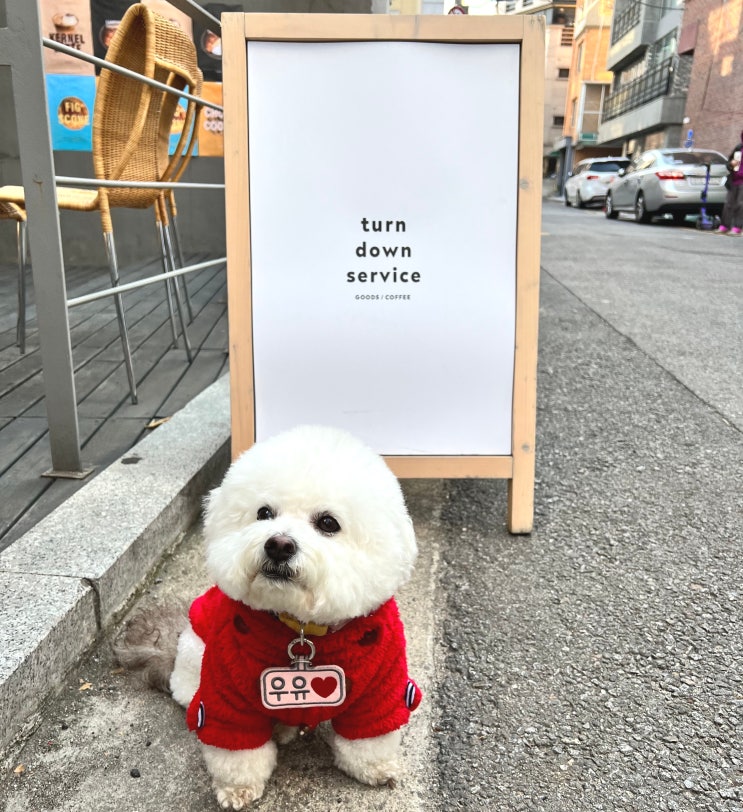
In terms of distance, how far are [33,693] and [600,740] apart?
1.32 metres

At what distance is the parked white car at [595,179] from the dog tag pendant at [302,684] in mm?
25419

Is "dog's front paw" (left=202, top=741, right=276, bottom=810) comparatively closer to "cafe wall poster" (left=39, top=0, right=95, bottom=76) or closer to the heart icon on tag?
the heart icon on tag

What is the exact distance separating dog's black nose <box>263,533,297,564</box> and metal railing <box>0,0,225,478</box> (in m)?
1.48

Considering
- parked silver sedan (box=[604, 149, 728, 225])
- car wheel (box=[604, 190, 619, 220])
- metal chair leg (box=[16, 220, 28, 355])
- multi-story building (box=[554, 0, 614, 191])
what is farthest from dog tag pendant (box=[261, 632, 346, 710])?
multi-story building (box=[554, 0, 614, 191])

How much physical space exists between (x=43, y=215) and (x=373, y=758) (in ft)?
6.43

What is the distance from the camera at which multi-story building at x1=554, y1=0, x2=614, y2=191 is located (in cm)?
4850

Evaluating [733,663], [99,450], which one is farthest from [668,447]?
[99,450]

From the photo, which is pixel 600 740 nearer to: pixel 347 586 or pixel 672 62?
pixel 347 586

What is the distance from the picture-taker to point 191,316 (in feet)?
17.7

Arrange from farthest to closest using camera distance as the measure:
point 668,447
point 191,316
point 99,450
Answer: point 191,316, point 668,447, point 99,450

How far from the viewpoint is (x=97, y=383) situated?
388 centimetres

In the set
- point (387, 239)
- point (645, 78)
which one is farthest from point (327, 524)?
point (645, 78)

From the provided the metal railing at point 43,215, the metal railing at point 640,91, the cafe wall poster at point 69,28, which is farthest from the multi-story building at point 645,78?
the metal railing at point 43,215

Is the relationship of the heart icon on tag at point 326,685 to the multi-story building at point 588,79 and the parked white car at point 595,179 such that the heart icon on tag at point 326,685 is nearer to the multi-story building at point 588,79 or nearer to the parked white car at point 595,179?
the parked white car at point 595,179
